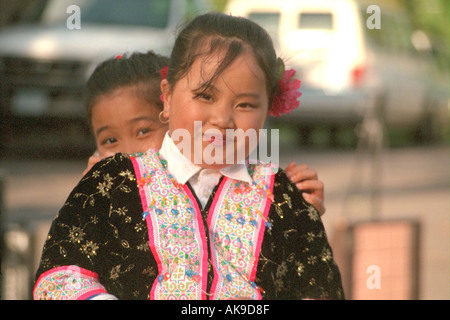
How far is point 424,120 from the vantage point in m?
13.7

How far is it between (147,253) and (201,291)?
156mm

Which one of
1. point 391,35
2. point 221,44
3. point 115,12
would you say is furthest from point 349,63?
point 221,44

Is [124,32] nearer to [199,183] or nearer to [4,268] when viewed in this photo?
[4,268]

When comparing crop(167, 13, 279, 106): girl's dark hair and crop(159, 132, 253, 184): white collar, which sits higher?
crop(167, 13, 279, 106): girl's dark hair

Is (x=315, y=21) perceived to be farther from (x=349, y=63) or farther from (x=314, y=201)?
(x=314, y=201)

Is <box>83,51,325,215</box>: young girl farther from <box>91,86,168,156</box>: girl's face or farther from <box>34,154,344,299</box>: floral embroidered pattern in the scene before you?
<box>34,154,344,299</box>: floral embroidered pattern

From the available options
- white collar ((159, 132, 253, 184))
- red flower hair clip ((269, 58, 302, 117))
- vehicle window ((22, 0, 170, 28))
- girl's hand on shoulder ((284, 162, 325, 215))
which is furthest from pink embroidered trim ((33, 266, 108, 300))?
vehicle window ((22, 0, 170, 28))

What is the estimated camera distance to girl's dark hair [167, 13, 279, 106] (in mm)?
2006

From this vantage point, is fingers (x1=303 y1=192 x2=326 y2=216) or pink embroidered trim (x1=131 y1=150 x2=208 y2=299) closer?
pink embroidered trim (x1=131 y1=150 x2=208 y2=299)

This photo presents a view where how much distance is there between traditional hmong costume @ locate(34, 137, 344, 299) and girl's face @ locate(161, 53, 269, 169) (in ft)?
0.25

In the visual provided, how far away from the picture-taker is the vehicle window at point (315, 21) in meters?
12.0
